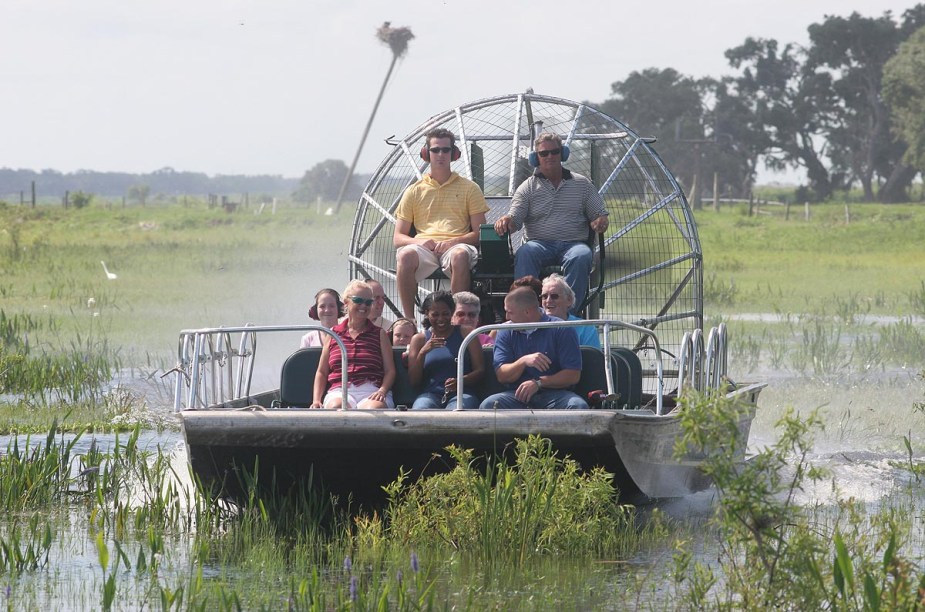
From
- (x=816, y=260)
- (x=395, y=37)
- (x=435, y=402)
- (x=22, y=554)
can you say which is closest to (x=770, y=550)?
(x=435, y=402)

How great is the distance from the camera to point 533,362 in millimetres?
9586

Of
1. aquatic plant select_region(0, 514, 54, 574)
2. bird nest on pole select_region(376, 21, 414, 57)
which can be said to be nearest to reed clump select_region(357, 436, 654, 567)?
aquatic plant select_region(0, 514, 54, 574)

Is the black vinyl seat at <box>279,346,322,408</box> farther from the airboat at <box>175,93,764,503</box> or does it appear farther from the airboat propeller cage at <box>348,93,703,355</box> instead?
the airboat propeller cage at <box>348,93,703,355</box>

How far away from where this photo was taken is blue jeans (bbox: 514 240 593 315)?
11.9 m

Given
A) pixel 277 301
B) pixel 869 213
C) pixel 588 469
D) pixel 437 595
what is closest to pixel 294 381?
pixel 588 469

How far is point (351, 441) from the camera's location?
9133mm

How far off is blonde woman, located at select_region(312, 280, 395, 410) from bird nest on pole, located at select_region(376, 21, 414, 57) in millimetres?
61497

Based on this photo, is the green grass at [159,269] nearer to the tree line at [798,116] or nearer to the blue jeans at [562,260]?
the blue jeans at [562,260]

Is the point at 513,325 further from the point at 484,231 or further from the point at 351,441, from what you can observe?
the point at 484,231

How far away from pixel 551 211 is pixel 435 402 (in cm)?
274

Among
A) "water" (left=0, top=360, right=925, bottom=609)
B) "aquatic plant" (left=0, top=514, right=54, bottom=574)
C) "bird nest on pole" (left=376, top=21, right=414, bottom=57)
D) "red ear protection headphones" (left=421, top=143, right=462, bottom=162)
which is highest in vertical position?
"bird nest on pole" (left=376, top=21, right=414, bottom=57)

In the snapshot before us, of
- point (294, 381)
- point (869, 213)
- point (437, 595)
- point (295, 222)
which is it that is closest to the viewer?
point (437, 595)

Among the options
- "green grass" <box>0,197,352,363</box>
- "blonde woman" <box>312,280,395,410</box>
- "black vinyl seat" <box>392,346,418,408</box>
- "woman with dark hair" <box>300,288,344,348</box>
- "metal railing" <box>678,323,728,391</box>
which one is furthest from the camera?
"green grass" <box>0,197,352,363</box>

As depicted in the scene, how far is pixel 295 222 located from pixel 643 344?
48.2 metres
